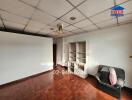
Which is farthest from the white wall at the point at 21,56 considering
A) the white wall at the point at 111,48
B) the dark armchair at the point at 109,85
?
the dark armchair at the point at 109,85

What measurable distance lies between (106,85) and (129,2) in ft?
8.06

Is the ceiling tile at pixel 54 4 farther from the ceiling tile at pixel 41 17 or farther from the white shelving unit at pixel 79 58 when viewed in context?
the white shelving unit at pixel 79 58

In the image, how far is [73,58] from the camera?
494 cm

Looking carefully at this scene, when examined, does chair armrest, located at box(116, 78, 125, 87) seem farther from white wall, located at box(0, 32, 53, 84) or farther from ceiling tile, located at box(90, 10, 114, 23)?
white wall, located at box(0, 32, 53, 84)

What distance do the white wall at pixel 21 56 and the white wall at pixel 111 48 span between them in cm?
271

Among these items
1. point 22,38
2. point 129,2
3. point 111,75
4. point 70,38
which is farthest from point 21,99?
point 70,38

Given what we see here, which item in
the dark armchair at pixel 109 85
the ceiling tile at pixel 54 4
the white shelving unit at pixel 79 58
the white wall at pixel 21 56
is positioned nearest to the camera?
the ceiling tile at pixel 54 4

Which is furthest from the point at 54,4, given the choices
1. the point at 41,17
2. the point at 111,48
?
the point at 111,48

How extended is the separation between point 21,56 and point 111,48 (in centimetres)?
422

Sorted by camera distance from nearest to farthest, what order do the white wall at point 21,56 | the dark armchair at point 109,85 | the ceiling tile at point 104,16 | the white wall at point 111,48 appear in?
the ceiling tile at point 104,16
the dark armchair at point 109,85
the white wall at point 111,48
the white wall at point 21,56

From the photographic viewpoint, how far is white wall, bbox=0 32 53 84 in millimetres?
3035

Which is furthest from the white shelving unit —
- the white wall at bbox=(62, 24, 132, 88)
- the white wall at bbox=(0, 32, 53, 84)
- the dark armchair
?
the white wall at bbox=(0, 32, 53, 84)

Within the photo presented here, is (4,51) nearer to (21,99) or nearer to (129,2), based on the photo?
(21,99)

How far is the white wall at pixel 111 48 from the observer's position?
2.66 meters
